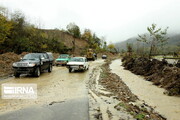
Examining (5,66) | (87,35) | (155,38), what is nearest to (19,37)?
(5,66)

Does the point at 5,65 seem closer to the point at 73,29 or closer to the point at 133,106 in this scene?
the point at 133,106

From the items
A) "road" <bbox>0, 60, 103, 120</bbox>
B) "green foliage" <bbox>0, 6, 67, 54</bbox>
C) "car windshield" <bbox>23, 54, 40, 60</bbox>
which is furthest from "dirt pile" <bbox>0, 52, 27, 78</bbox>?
"green foliage" <bbox>0, 6, 67, 54</bbox>

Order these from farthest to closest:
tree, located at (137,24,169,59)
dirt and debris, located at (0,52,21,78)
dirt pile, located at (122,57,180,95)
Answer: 1. tree, located at (137,24,169,59)
2. dirt and debris, located at (0,52,21,78)
3. dirt pile, located at (122,57,180,95)

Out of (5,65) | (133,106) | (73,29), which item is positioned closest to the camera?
(133,106)

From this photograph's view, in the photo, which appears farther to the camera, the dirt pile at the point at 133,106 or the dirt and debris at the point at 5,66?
the dirt and debris at the point at 5,66

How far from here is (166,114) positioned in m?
6.70

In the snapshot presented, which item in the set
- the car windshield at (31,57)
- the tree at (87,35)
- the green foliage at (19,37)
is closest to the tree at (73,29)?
the tree at (87,35)

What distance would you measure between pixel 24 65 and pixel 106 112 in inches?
352

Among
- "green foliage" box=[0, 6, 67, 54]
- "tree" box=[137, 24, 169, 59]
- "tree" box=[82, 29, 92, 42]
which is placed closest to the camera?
"tree" box=[137, 24, 169, 59]

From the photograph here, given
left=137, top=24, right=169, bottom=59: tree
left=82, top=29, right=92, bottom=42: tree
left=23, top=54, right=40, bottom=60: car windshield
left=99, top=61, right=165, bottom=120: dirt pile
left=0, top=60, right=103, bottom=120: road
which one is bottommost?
left=99, top=61, right=165, bottom=120: dirt pile

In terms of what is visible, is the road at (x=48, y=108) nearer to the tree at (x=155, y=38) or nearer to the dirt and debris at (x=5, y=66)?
the dirt and debris at (x=5, y=66)

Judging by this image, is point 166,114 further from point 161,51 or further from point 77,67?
point 161,51

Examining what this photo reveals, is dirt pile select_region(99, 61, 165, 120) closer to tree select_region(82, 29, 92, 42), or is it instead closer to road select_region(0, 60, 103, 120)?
road select_region(0, 60, 103, 120)

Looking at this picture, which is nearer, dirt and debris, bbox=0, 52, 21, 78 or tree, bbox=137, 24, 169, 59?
dirt and debris, bbox=0, 52, 21, 78
